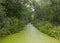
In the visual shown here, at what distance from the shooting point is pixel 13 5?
15.0 metres

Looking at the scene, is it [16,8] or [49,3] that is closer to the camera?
[16,8]

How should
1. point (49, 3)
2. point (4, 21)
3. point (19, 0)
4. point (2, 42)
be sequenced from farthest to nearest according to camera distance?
1. point (49, 3)
2. point (19, 0)
3. point (4, 21)
4. point (2, 42)

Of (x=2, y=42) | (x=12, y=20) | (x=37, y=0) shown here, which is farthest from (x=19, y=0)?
(x=37, y=0)

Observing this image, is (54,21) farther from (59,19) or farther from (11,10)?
(11,10)

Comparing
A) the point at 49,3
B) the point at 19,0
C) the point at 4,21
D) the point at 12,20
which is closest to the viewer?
the point at 4,21

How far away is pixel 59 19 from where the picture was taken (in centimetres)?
1567

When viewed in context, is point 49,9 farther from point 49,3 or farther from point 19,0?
point 19,0

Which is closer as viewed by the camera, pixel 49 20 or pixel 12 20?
pixel 12 20

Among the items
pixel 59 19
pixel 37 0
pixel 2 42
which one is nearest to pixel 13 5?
pixel 59 19

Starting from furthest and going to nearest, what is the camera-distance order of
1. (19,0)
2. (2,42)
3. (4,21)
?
(19,0), (4,21), (2,42)

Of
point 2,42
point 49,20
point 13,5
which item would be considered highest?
point 13,5

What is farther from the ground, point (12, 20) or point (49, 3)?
point (49, 3)

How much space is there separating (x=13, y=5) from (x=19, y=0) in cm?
137

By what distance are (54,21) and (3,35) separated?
22.9ft
